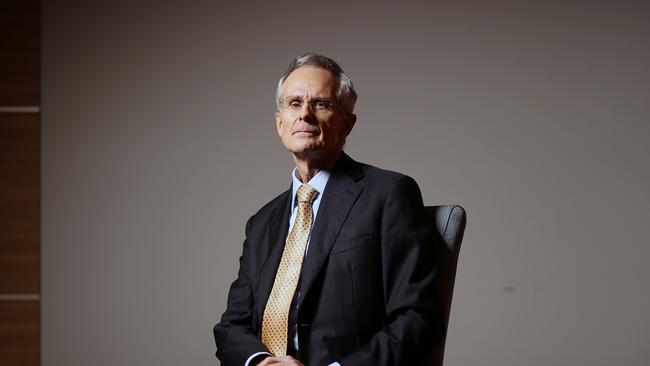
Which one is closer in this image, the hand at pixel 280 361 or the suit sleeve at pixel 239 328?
the hand at pixel 280 361

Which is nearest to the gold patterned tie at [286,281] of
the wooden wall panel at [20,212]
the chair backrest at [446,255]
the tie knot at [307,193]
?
the tie knot at [307,193]

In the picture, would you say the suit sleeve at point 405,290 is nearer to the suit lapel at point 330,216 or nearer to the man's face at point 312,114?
the suit lapel at point 330,216

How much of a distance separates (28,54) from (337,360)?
297 cm

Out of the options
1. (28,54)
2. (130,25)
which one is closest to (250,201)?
(130,25)

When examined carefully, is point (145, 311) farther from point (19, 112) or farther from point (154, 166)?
point (19, 112)

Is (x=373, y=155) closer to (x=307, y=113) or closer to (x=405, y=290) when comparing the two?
(x=307, y=113)

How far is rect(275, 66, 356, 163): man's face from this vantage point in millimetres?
2143

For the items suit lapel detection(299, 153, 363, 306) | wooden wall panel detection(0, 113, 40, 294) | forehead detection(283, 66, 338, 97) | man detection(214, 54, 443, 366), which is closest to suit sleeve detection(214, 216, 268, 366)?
man detection(214, 54, 443, 366)

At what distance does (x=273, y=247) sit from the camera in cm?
222

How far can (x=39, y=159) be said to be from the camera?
415cm

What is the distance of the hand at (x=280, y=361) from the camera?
1.97m

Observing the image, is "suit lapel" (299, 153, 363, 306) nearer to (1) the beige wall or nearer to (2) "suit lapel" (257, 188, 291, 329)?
(2) "suit lapel" (257, 188, 291, 329)


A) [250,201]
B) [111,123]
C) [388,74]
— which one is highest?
[388,74]

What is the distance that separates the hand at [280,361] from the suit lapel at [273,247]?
0.49 ft
